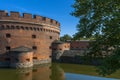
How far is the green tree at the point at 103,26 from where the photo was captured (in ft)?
23.1

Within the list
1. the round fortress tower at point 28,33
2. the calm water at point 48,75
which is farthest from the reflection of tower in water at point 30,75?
the round fortress tower at point 28,33

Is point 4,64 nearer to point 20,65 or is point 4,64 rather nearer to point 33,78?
point 20,65

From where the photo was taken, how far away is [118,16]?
7.09 metres

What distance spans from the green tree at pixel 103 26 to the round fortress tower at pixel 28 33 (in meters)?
12.8

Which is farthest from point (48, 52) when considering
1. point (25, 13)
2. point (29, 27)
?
point (25, 13)

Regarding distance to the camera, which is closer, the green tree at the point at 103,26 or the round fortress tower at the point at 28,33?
the green tree at the point at 103,26

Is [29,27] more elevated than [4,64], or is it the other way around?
[29,27]

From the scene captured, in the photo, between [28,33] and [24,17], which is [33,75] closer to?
[28,33]

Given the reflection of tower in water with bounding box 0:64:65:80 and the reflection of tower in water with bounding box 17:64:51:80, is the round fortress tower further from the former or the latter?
the reflection of tower in water with bounding box 17:64:51:80

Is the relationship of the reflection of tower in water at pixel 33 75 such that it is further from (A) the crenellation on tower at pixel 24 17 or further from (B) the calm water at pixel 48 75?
(A) the crenellation on tower at pixel 24 17

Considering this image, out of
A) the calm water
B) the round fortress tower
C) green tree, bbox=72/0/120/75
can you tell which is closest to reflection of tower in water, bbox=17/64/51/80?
the calm water

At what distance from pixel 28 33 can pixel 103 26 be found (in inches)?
579

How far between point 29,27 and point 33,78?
364 inches

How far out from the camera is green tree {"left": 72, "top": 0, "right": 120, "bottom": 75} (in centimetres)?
703
